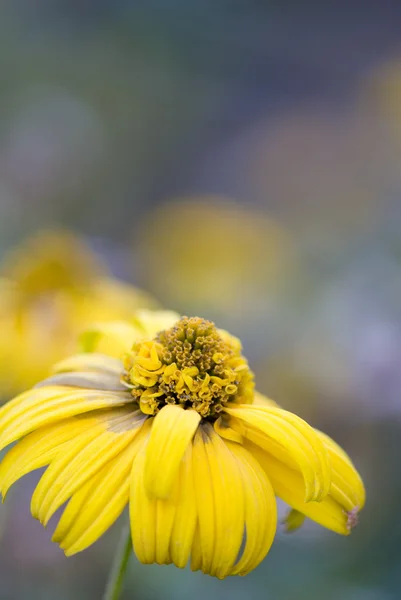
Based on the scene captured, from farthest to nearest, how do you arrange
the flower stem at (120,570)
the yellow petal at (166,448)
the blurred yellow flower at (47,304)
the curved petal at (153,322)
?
the blurred yellow flower at (47,304) < the curved petal at (153,322) < the flower stem at (120,570) < the yellow petal at (166,448)

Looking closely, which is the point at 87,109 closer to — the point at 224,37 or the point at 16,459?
the point at 224,37

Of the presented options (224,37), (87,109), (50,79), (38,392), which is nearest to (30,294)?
(38,392)

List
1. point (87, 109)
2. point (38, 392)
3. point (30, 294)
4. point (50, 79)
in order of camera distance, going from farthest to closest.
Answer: point (50, 79) → point (87, 109) → point (30, 294) → point (38, 392)

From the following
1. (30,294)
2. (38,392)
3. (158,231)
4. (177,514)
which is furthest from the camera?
(158,231)

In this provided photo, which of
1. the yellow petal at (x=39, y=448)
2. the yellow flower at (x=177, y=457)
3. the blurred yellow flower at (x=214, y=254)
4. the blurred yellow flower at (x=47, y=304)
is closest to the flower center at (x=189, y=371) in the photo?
the yellow flower at (x=177, y=457)

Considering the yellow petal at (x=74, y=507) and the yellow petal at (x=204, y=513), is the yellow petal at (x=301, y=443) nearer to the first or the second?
the yellow petal at (x=204, y=513)

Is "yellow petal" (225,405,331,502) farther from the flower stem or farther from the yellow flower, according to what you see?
the flower stem

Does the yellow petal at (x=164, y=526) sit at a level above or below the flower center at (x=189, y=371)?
below

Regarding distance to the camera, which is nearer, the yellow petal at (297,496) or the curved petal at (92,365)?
the yellow petal at (297,496)
